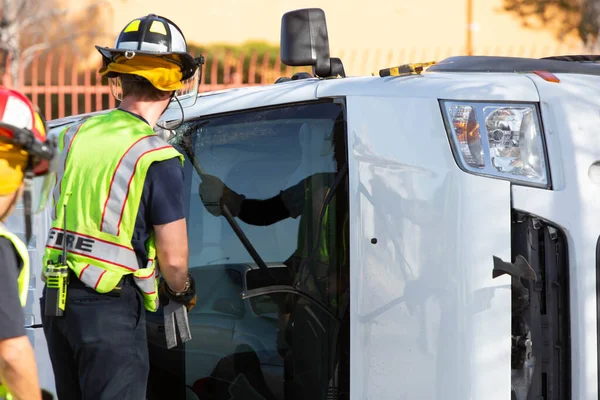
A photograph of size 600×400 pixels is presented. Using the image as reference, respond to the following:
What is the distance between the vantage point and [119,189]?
2.61m

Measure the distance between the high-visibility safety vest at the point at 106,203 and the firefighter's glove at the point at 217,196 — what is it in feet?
1.55

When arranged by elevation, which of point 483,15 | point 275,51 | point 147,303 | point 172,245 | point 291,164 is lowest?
point 147,303

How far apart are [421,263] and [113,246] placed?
0.86 m

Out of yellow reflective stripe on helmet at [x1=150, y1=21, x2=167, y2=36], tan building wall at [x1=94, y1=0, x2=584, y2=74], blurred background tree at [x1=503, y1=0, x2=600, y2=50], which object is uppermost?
Result: blurred background tree at [x1=503, y1=0, x2=600, y2=50]

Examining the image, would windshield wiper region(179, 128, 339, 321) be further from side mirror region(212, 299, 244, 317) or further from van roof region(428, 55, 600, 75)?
van roof region(428, 55, 600, 75)

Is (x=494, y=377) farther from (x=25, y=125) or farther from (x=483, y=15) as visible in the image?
(x=483, y=15)

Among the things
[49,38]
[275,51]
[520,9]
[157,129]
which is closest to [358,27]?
[275,51]

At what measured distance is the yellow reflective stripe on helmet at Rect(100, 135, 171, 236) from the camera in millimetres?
2602

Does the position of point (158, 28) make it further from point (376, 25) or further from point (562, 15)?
point (562, 15)

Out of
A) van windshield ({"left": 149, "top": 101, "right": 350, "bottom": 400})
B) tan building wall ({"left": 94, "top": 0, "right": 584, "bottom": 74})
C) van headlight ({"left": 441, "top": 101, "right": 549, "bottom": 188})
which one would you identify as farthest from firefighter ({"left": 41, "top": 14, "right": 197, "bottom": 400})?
tan building wall ({"left": 94, "top": 0, "right": 584, "bottom": 74})

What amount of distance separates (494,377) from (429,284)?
1.01ft

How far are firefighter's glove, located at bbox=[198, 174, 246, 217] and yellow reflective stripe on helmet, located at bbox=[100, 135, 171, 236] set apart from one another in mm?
558

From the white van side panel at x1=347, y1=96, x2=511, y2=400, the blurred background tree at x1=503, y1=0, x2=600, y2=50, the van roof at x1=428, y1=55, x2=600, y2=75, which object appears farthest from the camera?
the blurred background tree at x1=503, y1=0, x2=600, y2=50

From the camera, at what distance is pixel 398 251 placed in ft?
8.69
